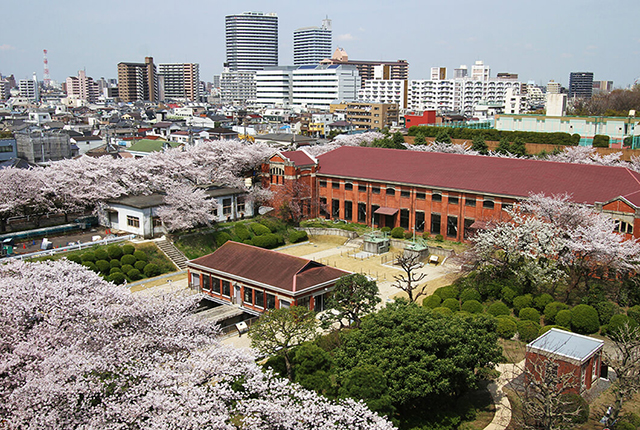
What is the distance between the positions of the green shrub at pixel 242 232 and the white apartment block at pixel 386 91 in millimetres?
112031

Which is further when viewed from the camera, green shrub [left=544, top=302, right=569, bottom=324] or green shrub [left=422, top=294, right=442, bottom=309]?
green shrub [left=422, top=294, right=442, bottom=309]

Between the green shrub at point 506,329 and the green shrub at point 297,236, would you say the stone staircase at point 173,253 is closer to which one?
the green shrub at point 297,236

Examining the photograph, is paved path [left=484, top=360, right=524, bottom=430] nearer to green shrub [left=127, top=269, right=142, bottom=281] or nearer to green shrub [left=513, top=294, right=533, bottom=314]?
green shrub [left=513, top=294, right=533, bottom=314]

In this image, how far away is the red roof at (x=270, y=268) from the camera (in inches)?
1283

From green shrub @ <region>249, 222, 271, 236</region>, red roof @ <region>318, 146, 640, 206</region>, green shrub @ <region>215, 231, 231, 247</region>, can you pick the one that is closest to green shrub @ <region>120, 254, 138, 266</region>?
green shrub @ <region>215, 231, 231, 247</region>

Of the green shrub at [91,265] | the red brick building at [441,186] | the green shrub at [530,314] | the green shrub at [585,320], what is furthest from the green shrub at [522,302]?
the green shrub at [91,265]

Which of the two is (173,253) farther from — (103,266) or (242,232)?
(242,232)

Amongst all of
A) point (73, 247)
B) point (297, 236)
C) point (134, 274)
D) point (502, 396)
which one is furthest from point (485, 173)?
point (73, 247)

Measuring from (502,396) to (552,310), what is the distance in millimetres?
8589

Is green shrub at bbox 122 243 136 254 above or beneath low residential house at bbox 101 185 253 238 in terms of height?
beneath

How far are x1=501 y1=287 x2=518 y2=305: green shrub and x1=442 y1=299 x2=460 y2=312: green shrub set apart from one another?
3.20 m

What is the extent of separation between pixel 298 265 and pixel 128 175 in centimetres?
2233

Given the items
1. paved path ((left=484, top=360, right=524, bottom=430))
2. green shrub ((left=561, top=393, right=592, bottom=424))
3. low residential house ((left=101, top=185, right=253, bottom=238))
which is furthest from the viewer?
low residential house ((left=101, top=185, right=253, bottom=238))

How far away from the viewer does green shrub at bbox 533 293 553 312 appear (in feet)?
105
